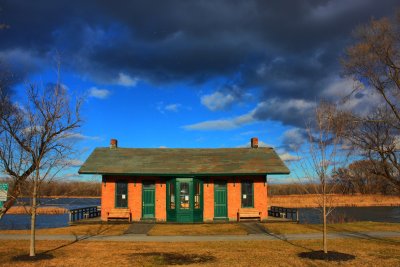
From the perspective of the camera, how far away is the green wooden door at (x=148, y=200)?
2651 cm

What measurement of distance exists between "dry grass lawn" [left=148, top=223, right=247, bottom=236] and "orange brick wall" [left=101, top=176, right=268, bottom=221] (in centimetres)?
223

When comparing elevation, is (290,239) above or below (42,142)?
below

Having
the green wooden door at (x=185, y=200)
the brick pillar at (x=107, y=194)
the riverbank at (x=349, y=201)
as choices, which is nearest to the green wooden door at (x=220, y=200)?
the green wooden door at (x=185, y=200)

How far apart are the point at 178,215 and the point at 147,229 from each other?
12.5 ft

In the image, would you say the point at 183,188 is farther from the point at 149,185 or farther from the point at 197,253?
the point at 197,253

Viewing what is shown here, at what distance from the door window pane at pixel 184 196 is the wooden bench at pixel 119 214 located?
3.62 m

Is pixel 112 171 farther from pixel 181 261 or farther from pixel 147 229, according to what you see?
pixel 181 261

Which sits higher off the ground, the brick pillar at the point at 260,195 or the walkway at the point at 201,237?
the brick pillar at the point at 260,195

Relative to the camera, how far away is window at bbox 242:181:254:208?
2673cm

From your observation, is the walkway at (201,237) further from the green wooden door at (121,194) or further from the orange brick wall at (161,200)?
the green wooden door at (121,194)

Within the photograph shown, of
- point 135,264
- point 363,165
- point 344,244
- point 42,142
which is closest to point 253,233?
point 344,244

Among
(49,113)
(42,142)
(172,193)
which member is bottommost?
(172,193)

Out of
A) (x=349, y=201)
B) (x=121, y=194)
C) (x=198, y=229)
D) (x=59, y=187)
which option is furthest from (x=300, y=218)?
(x=349, y=201)

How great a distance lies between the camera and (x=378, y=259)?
12.8 metres
